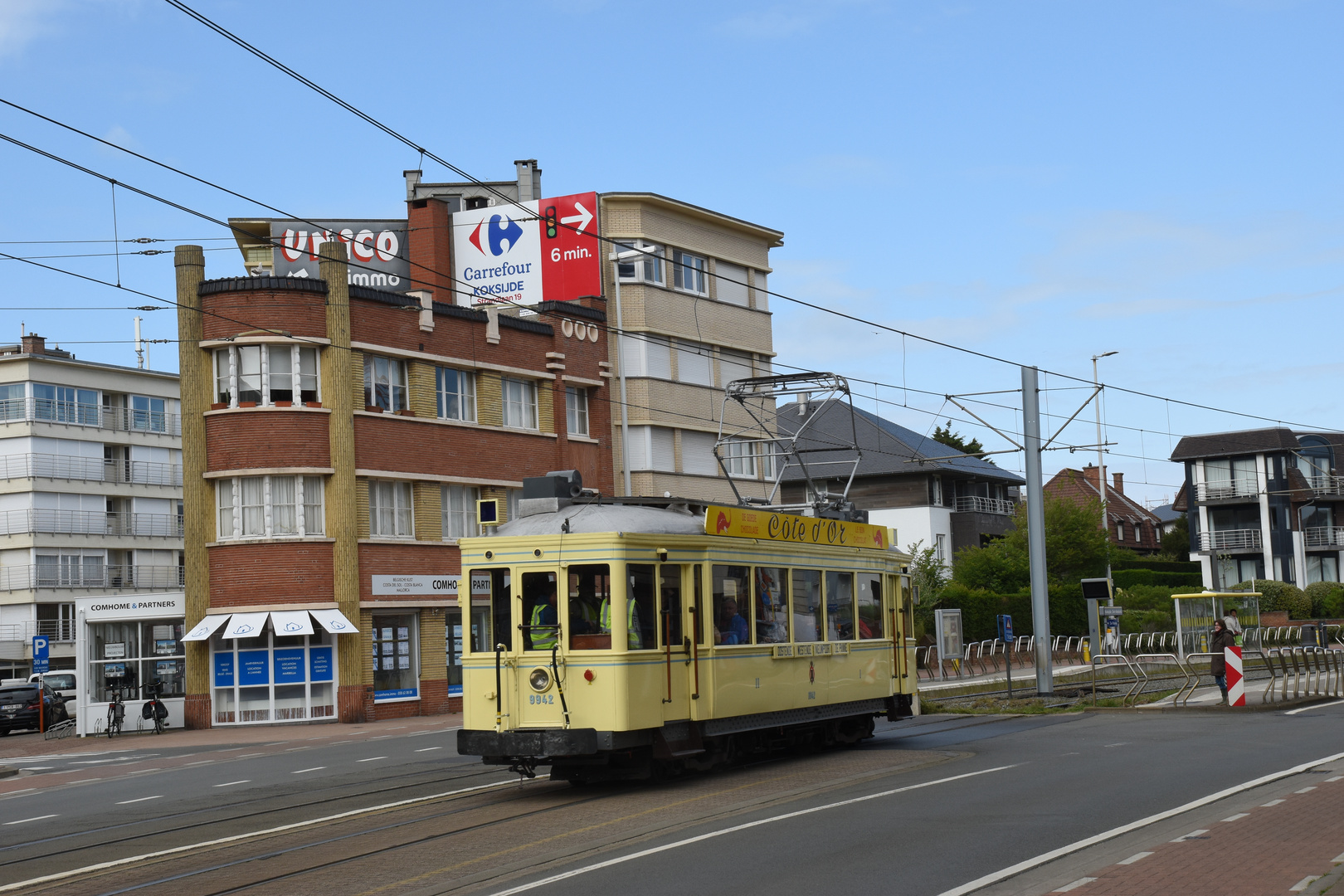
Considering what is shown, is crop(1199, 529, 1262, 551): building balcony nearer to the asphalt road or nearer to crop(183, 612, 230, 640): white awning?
the asphalt road

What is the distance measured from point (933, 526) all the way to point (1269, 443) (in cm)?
2039

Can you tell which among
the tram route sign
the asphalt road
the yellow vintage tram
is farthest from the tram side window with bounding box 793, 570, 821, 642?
the asphalt road

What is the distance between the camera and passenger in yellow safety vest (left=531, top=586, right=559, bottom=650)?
1473 centimetres

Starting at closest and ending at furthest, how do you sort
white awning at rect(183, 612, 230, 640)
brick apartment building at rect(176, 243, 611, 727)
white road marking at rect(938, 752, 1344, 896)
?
white road marking at rect(938, 752, 1344, 896) < white awning at rect(183, 612, 230, 640) < brick apartment building at rect(176, 243, 611, 727)

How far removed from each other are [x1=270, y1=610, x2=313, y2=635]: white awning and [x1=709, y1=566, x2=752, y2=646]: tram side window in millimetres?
21042

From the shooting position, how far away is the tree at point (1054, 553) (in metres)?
60.0

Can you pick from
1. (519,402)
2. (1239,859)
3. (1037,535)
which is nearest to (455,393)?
(519,402)

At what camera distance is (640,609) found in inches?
587

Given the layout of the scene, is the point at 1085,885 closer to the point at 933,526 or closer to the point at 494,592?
the point at 494,592

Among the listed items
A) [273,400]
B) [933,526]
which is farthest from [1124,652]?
[273,400]

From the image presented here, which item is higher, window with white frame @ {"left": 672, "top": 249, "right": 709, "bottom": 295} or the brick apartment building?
window with white frame @ {"left": 672, "top": 249, "right": 709, "bottom": 295}

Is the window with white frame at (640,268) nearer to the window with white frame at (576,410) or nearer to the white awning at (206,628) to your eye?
the window with white frame at (576,410)

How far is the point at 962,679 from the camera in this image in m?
41.2

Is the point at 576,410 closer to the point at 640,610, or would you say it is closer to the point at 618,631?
the point at 640,610
